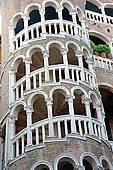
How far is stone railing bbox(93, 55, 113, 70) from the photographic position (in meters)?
19.2

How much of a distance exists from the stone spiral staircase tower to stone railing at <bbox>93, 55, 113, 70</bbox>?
0.24 ft

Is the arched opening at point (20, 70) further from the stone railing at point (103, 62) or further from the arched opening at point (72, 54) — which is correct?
the stone railing at point (103, 62)

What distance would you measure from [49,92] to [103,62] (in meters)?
5.82

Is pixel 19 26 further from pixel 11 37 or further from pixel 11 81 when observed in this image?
pixel 11 81

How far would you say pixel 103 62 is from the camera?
19.6 meters

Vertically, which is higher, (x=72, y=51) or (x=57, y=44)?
(x=72, y=51)

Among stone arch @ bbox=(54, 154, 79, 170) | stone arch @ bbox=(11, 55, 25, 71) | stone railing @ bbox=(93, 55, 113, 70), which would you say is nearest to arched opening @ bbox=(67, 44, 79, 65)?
stone railing @ bbox=(93, 55, 113, 70)

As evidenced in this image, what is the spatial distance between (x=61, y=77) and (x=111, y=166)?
154 inches

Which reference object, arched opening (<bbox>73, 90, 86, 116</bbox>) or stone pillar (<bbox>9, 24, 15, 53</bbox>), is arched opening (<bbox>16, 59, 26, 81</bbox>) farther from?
arched opening (<bbox>73, 90, 86, 116</bbox>)

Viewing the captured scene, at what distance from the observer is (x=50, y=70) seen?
50.7 ft

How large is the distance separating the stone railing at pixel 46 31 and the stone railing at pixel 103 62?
197cm

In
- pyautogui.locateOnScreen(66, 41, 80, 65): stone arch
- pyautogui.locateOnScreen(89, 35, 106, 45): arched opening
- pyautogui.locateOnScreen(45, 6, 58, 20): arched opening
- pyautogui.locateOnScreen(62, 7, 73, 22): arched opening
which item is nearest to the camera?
pyautogui.locateOnScreen(66, 41, 80, 65): stone arch

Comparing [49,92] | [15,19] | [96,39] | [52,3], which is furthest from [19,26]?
[96,39]

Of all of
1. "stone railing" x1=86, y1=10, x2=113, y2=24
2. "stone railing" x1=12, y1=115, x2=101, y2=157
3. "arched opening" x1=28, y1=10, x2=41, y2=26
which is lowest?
"stone railing" x1=12, y1=115, x2=101, y2=157
